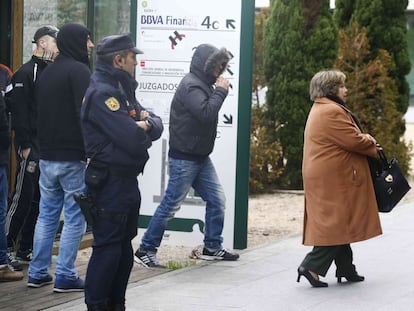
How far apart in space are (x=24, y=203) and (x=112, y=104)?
7.88 feet

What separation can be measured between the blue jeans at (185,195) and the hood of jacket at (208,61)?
0.71 meters

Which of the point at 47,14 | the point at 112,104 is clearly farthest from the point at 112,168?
the point at 47,14

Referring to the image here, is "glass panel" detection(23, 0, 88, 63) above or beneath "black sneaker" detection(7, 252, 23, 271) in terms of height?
above

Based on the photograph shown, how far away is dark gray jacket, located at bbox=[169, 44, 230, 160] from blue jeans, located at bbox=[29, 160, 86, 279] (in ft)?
4.18

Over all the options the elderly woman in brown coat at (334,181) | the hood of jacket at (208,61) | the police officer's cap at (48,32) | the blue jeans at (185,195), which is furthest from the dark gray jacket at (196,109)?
the police officer's cap at (48,32)

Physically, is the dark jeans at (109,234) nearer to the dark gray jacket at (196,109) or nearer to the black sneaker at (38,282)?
the black sneaker at (38,282)

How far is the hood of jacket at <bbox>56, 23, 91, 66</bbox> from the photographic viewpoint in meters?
7.48

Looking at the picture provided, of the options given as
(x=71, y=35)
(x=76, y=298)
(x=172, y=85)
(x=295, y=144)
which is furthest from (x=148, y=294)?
Result: (x=295, y=144)

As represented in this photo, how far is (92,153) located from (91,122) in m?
0.19

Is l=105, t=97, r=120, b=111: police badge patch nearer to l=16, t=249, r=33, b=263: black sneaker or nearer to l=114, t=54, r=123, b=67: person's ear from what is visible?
l=114, t=54, r=123, b=67: person's ear

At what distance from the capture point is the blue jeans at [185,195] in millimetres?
8789

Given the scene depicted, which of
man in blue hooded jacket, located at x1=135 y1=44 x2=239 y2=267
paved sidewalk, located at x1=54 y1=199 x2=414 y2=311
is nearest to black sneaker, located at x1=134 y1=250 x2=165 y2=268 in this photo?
man in blue hooded jacket, located at x1=135 y1=44 x2=239 y2=267

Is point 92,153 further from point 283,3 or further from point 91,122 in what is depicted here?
point 283,3

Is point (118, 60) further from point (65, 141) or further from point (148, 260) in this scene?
point (148, 260)
